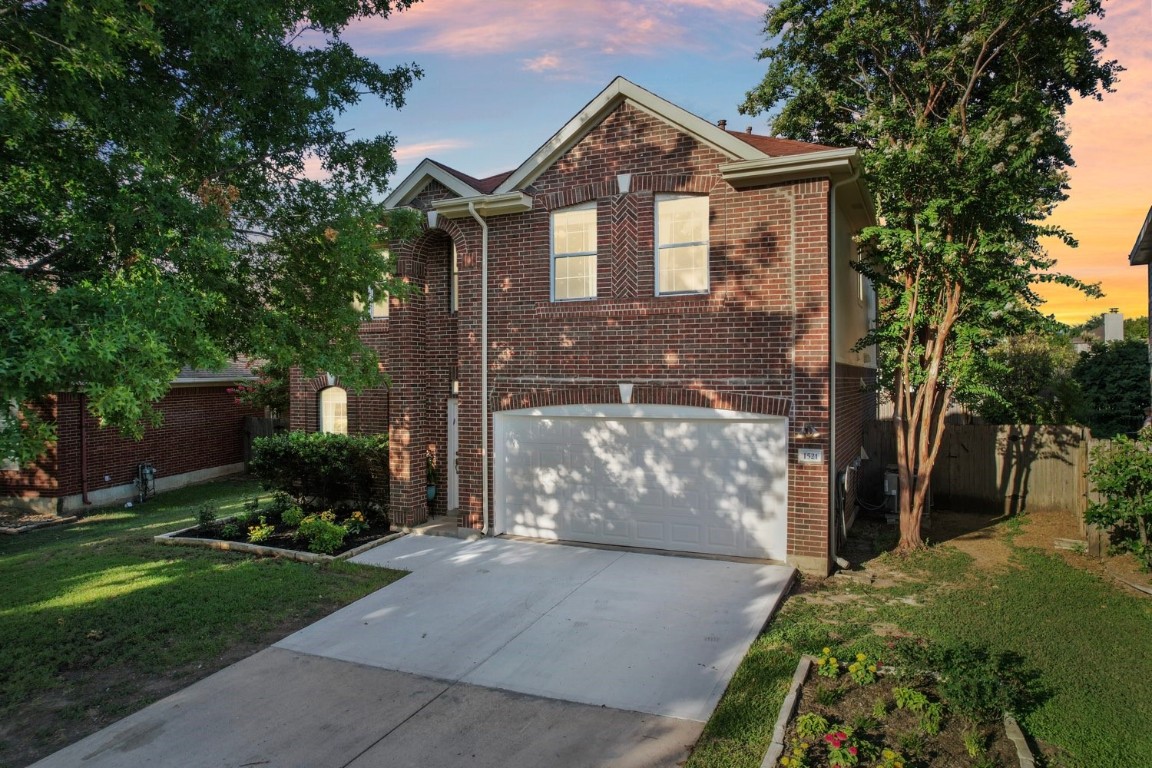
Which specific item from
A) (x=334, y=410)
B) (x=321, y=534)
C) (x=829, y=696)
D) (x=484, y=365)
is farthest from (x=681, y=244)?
(x=334, y=410)

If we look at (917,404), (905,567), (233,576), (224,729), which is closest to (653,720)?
(224,729)

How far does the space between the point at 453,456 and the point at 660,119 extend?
23.7 ft

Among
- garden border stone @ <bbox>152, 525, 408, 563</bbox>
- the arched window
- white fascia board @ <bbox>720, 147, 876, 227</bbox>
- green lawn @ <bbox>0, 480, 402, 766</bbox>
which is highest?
white fascia board @ <bbox>720, 147, 876, 227</bbox>

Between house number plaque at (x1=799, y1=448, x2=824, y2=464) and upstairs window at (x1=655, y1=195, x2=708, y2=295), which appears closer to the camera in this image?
house number plaque at (x1=799, y1=448, x2=824, y2=464)

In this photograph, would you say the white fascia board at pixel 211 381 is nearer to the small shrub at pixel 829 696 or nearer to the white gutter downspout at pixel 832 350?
the white gutter downspout at pixel 832 350

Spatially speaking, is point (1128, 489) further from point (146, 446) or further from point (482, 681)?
point (146, 446)

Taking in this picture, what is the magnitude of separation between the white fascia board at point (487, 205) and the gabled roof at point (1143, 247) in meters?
10.2

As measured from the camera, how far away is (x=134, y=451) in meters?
17.6

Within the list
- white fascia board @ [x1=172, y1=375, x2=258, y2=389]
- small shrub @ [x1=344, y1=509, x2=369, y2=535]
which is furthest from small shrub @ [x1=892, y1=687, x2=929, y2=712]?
white fascia board @ [x1=172, y1=375, x2=258, y2=389]

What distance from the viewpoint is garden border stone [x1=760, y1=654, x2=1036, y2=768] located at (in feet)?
15.6

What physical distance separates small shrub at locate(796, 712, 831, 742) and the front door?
28.8 feet

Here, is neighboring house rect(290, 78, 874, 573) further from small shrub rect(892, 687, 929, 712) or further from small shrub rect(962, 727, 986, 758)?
small shrub rect(962, 727, 986, 758)

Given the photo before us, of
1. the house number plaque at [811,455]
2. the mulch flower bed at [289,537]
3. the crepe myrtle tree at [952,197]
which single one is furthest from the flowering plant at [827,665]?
the mulch flower bed at [289,537]

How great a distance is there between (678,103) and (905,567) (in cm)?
768
